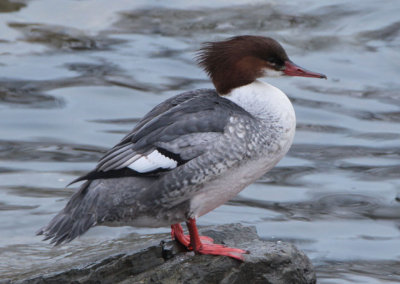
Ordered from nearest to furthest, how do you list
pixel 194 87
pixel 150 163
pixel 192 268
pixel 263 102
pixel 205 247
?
pixel 150 163 → pixel 192 268 → pixel 205 247 → pixel 263 102 → pixel 194 87

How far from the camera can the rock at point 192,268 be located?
16.1 feet

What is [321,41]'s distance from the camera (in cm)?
1094

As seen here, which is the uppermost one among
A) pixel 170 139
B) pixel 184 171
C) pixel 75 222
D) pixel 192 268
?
pixel 170 139

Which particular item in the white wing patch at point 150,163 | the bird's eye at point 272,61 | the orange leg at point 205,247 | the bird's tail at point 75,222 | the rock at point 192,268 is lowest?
the rock at point 192,268

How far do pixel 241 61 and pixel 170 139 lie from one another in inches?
26.3

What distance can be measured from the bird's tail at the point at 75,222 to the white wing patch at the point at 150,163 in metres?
0.28

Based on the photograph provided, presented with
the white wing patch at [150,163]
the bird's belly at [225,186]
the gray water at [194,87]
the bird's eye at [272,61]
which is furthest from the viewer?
the gray water at [194,87]

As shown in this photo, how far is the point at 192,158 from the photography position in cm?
491

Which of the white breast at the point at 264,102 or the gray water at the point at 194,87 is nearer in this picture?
the white breast at the point at 264,102

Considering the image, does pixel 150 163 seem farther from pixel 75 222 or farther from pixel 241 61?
pixel 241 61

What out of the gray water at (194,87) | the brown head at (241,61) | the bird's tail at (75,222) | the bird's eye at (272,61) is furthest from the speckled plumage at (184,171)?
the gray water at (194,87)

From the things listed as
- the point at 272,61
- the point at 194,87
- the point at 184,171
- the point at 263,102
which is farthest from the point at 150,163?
the point at 194,87

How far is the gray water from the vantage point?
6.61 m

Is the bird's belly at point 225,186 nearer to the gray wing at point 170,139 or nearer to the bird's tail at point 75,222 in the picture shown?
the gray wing at point 170,139
